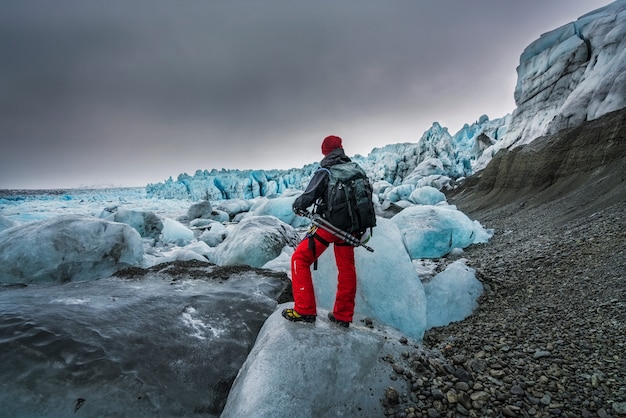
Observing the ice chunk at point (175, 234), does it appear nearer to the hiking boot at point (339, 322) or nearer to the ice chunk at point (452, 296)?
the ice chunk at point (452, 296)

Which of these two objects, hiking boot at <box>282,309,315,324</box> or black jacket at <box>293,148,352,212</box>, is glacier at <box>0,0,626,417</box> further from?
black jacket at <box>293,148,352,212</box>

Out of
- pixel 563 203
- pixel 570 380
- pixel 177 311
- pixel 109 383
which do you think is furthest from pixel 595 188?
pixel 109 383

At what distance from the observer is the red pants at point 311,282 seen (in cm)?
258

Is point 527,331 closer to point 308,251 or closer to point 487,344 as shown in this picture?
point 487,344

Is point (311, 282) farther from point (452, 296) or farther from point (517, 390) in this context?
point (452, 296)

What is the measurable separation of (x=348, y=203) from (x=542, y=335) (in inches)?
84.8

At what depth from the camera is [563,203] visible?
8055mm

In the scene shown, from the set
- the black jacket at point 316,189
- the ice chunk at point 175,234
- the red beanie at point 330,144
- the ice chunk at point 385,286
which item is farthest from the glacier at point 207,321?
the ice chunk at point 175,234

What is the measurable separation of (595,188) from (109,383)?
420 inches

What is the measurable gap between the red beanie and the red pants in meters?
0.83

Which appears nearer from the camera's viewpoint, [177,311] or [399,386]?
[399,386]

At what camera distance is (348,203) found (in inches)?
101


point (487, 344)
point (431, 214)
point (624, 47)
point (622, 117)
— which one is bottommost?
point (487, 344)

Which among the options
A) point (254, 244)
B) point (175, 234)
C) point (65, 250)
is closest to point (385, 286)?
point (254, 244)
